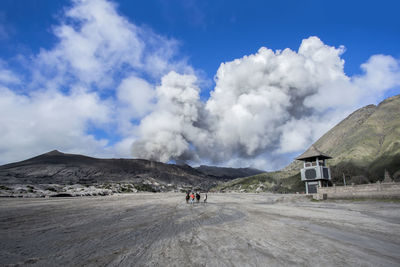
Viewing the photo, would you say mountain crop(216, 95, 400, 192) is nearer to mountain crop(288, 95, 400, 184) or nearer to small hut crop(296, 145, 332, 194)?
mountain crop(288, 95, 400, 184)

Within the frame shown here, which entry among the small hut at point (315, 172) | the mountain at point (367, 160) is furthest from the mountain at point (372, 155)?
the small hut at point (315, 172)

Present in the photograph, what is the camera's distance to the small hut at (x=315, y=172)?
47438mm

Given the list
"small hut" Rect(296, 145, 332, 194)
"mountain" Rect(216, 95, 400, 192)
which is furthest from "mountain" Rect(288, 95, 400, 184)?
"small hut" Rect(296, 145, 332, 194)

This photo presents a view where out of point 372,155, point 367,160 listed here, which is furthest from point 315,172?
point 372,155

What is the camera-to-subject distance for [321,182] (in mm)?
47531

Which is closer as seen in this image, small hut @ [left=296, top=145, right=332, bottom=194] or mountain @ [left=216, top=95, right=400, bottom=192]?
small hut @ [left=296, top=145, right=332, bottom=194]

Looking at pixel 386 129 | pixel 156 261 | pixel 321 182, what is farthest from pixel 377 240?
pixel 386 129

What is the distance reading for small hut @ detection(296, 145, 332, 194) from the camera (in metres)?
47.4

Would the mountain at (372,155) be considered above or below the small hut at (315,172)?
above

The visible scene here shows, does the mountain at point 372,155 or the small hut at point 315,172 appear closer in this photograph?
the small hut at point 315,172

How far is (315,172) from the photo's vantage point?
4778 cm

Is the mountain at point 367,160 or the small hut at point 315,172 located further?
the mountain at point 367,160

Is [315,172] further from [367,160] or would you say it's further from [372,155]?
[372,155]

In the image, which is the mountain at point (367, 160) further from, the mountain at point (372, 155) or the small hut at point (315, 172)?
the small hut at point (315, 172)
